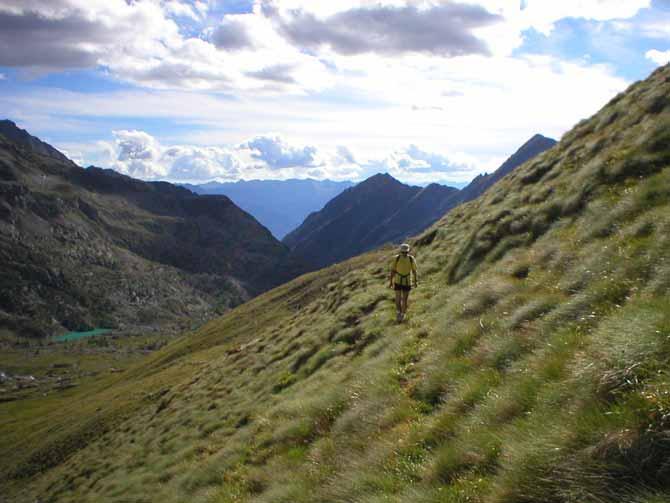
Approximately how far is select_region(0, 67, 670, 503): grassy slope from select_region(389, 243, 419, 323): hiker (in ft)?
2.01

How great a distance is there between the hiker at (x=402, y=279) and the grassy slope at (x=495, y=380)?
24.1 inches

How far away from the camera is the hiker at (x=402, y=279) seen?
1973cm

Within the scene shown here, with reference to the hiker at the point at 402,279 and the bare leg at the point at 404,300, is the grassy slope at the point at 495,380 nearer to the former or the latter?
the bare leg at the point at 404,300

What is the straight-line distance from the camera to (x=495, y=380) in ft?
31.4

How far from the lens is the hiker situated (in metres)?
19.7

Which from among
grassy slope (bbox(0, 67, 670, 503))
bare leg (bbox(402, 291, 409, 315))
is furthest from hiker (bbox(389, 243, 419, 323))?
grassy slope (bbox(0, 67, 670, 503))

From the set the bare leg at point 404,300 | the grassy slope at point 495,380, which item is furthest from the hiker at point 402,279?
the grassy slope at point 495,380

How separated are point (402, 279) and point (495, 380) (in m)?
10.5

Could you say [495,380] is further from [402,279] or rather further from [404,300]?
[402,279]

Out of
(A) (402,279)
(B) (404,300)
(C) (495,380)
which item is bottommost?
(C) (495,380)

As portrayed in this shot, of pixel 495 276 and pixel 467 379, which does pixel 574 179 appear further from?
pixel 467 379

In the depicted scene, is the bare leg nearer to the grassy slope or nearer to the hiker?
the hiker

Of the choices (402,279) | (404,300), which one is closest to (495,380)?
(404,300)

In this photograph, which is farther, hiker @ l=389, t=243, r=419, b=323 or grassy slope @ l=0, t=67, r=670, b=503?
hiker @ l=389, t=243, r=419, b=323
